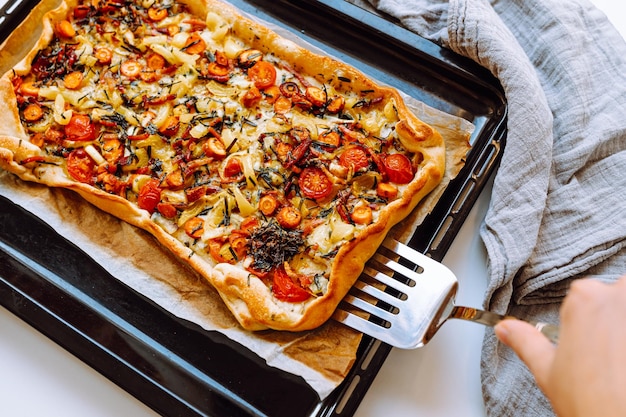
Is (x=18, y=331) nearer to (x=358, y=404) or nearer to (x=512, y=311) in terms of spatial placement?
(x=358, y=404)

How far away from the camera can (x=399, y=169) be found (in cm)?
376

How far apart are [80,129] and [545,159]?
2.71 m

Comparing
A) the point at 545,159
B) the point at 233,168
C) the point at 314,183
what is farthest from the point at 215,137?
the point at 545,159

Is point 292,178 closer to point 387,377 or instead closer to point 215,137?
point 215,137

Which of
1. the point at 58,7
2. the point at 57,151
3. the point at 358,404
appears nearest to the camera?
the point at 358,404

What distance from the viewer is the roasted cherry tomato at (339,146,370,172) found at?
3792 mm

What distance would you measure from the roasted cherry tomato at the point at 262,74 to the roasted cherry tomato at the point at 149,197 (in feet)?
2.90

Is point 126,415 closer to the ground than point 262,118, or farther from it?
closer to the ground

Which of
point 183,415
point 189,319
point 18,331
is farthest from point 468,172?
point 18,331

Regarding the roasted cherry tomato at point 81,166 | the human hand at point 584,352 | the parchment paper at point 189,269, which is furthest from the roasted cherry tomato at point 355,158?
the human hand at point 584,352

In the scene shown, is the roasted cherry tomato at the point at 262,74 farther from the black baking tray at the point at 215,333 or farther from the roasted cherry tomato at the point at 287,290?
the roasted cherry tomato at the point at 287,290

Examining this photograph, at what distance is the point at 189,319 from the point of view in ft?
11.7

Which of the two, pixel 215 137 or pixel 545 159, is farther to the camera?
pixel 215 137

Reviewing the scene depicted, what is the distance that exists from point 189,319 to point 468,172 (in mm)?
1747
